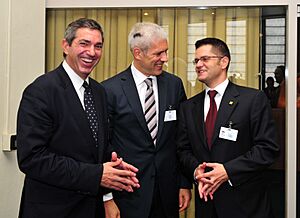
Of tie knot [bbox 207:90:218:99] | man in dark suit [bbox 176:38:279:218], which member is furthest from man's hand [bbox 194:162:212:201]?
tie knot [bbox 207:90:218:99]

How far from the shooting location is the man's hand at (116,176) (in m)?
2.13

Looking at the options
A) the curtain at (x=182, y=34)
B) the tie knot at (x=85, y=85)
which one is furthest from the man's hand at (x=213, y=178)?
the curtain at (x=182, y=34)

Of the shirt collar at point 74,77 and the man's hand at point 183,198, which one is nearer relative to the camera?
the shirt collar at point 74,77

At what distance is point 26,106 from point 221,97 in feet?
4.10

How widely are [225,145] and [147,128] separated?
50cm

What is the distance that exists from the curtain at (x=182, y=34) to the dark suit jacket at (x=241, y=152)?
1.14 metres

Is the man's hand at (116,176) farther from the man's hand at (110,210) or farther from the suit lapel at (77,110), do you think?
the man's hand at (110,210)

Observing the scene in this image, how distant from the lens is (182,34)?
390cm

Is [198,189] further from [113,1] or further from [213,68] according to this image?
[113,1]

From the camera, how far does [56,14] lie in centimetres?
403

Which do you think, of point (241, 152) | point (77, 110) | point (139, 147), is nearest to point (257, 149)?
point (241, 152)

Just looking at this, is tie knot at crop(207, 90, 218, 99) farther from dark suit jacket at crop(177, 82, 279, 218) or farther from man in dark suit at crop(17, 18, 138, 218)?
man in dark suit at crop(17, 18, 138, 218)

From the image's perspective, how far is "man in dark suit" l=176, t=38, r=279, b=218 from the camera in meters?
2.56

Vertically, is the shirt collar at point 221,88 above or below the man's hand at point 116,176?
above
